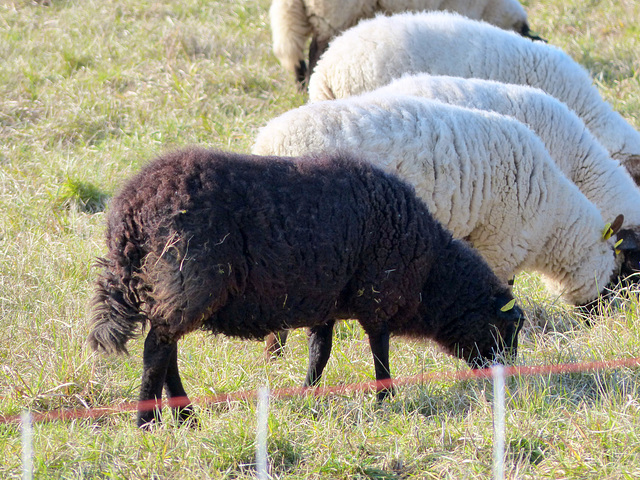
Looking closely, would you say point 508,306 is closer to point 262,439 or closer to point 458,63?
point 262,439

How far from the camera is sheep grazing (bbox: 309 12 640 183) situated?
6203mm

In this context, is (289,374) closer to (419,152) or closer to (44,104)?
(419,152)

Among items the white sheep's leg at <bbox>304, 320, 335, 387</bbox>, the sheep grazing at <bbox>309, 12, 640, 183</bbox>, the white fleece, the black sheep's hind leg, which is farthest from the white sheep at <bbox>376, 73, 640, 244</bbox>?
the white fleece

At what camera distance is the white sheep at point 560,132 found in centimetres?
549

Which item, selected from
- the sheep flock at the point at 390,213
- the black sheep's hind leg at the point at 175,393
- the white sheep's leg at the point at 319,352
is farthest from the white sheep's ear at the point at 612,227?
the black sheep's hind leg at the point at 175,393

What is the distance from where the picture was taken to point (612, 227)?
16.7ft

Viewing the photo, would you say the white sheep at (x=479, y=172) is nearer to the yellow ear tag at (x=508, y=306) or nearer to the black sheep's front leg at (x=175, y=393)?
the yellow ear tag at (x=508, y=306)

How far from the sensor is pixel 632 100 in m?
8.37

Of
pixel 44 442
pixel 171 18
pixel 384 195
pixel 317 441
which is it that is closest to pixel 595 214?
pixel 384 195

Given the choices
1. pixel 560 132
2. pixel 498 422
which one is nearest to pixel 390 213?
pixel 498 422

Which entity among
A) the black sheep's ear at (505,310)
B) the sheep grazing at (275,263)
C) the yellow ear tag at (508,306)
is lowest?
the black sheep's ear at (505,310)

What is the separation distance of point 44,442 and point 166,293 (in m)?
0.75

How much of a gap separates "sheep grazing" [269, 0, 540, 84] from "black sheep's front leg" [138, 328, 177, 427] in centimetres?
597

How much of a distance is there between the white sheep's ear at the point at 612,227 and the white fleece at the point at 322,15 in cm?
435
